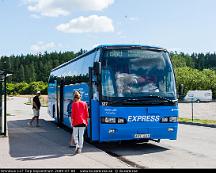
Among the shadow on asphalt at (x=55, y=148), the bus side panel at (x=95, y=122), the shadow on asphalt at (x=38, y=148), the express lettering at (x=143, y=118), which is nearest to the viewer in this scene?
the shadow on asphalt at (x=38, y=148)

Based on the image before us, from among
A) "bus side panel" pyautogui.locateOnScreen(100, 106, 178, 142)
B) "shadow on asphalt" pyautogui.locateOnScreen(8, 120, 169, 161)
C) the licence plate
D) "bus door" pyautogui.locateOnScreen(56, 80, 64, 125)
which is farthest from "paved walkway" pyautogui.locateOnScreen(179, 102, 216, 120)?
the licence plate

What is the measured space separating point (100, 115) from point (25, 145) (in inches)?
117

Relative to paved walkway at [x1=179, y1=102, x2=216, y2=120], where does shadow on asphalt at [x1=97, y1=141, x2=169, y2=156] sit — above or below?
above

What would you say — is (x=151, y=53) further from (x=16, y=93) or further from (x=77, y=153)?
(x=16, y=93)

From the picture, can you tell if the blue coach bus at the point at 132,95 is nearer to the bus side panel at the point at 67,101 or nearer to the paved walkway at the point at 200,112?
the bus side panel at the point at 67,101

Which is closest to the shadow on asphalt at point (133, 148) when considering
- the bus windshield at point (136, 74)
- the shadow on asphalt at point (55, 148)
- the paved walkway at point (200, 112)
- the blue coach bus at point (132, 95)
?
the shadow on asphalt at point (55, 148)

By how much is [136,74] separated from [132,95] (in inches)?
28.0

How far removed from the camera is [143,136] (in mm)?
13914

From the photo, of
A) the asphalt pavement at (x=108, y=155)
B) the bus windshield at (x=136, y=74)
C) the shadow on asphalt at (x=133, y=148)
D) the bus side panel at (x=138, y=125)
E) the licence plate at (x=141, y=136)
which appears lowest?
the shadow on asphalt at (x=133, y=148)

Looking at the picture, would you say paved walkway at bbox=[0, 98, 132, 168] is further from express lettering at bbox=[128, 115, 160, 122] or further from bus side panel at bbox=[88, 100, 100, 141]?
express lettering at bbox=[128, 115, 160, 122]

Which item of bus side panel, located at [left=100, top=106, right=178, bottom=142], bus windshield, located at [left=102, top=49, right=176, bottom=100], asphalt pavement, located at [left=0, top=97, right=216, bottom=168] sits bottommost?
asphalt pavement, located at [left=0, top=97, right=216, bottom=168]

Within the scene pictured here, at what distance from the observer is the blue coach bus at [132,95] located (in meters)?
13.7

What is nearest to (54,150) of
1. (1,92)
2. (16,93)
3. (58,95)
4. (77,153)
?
(77,153)

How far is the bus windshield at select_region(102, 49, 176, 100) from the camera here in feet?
45.5
